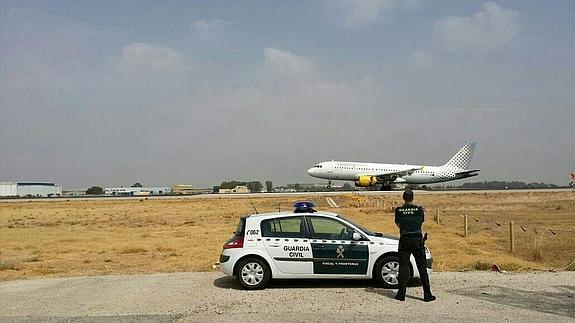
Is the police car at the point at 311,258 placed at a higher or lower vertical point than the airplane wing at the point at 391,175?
lower

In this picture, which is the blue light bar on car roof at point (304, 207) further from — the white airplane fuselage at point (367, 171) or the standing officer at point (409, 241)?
the white airplane fuselage at point (367, 171)

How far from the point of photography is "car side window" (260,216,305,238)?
1037 centimetres

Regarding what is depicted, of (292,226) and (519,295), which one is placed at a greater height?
(292,226)

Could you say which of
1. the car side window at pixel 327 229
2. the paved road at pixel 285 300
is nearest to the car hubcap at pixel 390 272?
the paved road at pixel 285 300

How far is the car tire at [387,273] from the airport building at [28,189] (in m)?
137

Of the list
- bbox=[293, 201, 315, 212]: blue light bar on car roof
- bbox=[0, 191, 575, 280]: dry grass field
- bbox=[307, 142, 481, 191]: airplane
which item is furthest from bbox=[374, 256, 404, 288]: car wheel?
bbox=[307, 142, 481, 191]: airplane

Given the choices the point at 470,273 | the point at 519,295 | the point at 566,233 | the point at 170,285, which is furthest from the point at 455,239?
the point at 170,285

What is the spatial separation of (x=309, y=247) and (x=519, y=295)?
360cm

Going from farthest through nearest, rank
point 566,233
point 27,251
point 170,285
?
point 566,233
point 27,251
point 170,285

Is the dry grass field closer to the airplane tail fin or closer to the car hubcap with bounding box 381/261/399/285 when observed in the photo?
the car hubcap with bounding box 381/261/399/285

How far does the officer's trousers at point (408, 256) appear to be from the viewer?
361 inches

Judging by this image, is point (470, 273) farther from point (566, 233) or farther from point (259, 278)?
point (566, 233)

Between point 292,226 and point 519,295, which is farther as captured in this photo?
point 292,226

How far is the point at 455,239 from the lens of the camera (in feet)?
68.4
